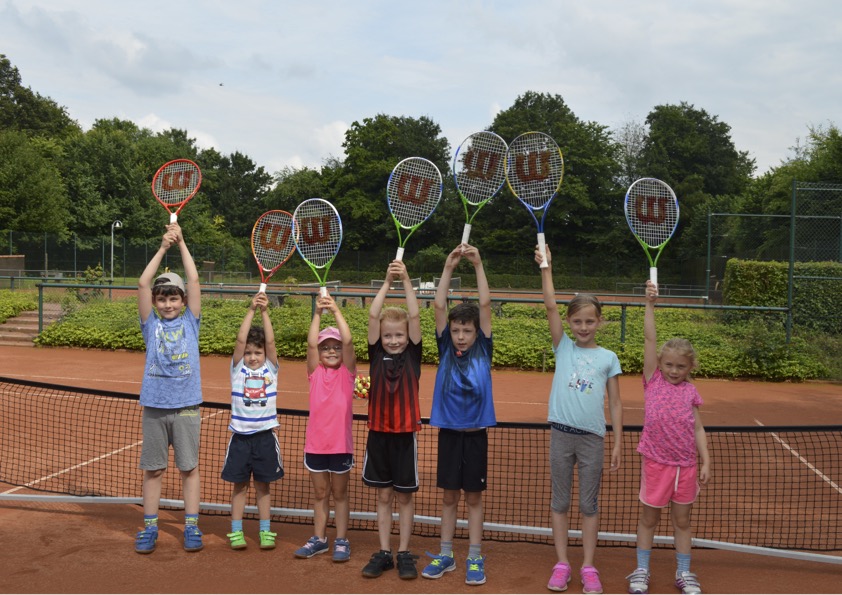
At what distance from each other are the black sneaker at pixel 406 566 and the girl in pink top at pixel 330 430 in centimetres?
40

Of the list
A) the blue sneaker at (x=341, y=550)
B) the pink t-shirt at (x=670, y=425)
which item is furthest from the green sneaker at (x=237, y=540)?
the pink t-shirt at (x=670, y=425)

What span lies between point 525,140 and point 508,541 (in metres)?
2.70

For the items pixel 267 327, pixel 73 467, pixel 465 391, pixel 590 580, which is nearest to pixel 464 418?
pixel 465 391

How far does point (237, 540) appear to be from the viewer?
470 cm

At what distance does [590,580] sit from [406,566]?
1036mm

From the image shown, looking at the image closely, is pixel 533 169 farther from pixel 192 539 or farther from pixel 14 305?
pixel 14 305

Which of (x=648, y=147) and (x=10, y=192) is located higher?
(x=648, y=147)

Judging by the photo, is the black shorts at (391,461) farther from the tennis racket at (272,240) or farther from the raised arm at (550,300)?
the tennis racket at (272,240)

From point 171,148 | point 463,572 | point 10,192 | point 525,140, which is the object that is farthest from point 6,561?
point 171,148

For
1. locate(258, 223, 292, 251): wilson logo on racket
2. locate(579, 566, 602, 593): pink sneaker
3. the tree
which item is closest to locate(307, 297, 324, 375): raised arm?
locate(258, 223, 292, 251): wilson logo on racket

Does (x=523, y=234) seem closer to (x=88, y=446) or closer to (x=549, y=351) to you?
(x=549, y=351)

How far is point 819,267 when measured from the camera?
15.5 metres

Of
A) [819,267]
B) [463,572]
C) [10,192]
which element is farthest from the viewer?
[10,192]

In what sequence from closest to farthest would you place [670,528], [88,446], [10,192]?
[670,528] → [88,446] → [10,192]
